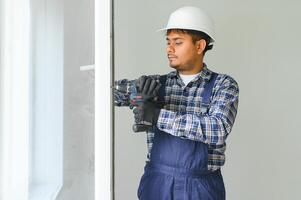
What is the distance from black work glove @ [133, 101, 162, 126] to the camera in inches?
50.5

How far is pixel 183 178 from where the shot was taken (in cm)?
134

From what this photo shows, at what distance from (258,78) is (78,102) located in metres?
1.28

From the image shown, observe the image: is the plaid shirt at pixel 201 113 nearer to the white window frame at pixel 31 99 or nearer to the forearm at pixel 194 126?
the forearm at pixel 194 126

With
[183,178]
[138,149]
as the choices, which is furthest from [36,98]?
[138,149]

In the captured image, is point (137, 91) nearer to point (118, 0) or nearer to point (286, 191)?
point (118, 0)

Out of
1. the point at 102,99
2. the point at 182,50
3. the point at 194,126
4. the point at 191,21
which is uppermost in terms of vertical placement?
the point at 191,21

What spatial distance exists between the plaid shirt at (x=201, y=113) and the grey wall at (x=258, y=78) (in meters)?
0.59

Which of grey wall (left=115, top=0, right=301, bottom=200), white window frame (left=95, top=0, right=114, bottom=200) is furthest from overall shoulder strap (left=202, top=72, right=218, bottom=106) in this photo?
grey wall (left=115, top=0, right=301, bottom=200)

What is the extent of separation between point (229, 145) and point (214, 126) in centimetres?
82

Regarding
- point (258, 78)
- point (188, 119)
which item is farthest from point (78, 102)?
point (258, 78)

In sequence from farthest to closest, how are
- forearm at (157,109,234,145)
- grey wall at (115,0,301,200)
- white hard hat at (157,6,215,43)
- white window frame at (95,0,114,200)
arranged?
grey wall at (115,0,301,200), white hard hat at (157,6,215,43), forearm at (157,109,234,145), white window frame at (95,0,114,200)

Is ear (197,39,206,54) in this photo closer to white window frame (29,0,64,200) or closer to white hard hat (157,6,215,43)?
white hard hat (157,6,215,43)

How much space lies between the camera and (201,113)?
1378 mm

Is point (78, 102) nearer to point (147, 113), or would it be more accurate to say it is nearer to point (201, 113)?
point (147, 113)
